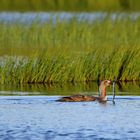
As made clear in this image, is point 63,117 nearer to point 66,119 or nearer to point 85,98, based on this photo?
point 66,119

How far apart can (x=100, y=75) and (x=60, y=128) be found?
299 inches

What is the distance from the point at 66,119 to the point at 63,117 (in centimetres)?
17

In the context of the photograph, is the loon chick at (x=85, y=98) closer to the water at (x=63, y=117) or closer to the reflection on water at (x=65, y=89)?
the water at (x=63, y=117)

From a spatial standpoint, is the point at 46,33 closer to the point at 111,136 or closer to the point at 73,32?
the point at 73,32

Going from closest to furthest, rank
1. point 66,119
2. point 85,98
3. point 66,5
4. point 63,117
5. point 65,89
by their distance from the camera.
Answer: point 66,119 < point 63,117 < point 85,98 < point 65,89 < point 66,5

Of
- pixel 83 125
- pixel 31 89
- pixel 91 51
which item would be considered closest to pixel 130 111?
pixel 83 125

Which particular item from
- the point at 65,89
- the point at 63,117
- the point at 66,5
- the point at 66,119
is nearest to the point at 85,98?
the point at 63,117

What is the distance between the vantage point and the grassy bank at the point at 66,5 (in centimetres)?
4448

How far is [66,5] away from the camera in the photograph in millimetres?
48938

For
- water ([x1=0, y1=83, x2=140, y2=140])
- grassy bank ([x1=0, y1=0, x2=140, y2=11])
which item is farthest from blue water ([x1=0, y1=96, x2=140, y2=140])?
grassy bank ([x1=0, y1=0, x2=140, y2=11])

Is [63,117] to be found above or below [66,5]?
below

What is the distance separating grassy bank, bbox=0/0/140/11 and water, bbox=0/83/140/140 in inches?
918

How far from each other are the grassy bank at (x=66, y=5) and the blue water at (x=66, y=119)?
24.0m

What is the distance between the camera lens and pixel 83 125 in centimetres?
1619
